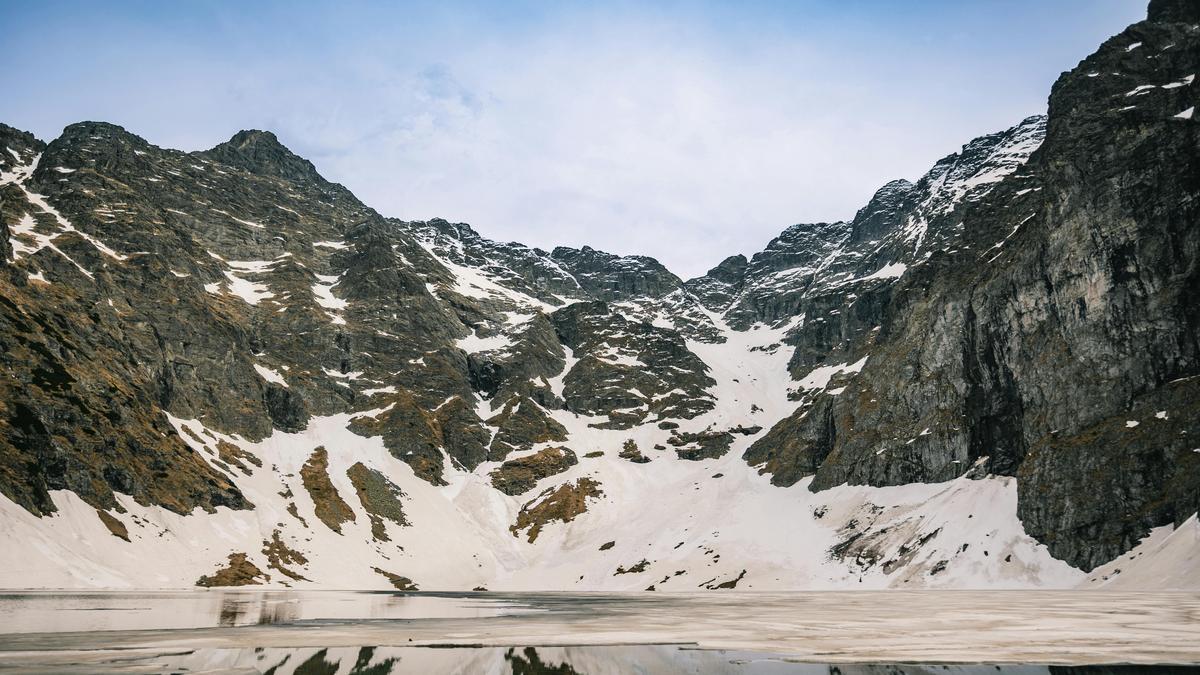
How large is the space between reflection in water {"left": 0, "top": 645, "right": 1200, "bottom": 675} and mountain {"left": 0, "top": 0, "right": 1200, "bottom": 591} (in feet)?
175

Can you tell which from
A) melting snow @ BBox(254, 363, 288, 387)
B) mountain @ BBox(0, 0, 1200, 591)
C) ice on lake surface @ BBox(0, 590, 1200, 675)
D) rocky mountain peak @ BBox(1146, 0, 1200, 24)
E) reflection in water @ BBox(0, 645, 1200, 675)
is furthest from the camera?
melting snow @ BBox(254, 363, 288, 387)

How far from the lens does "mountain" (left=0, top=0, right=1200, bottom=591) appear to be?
79750mm

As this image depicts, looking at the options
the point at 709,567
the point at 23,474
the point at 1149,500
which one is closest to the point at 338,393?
the point at 23,474

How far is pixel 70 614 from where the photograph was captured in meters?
32.9

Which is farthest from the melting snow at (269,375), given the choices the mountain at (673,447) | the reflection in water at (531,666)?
the reflection in water at (531,666)

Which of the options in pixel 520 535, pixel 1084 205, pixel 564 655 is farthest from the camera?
pixel 520 535

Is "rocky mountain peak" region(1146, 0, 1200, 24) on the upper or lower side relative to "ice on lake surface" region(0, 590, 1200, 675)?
upper

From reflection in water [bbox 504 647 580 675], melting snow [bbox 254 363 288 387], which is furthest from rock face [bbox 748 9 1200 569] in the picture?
melting snow [bbox 254 363 288 387]

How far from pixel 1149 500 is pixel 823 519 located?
2068 inches

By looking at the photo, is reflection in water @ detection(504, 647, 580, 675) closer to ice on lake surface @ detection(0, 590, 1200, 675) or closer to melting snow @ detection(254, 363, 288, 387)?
ice on lake surface @ detection(0, 590, 1200, 675)

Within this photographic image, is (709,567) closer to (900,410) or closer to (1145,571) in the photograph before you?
(900,410)

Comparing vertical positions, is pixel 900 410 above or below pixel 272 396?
below

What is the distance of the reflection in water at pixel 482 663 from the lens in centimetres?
1516

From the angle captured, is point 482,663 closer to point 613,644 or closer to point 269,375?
point 613,644
